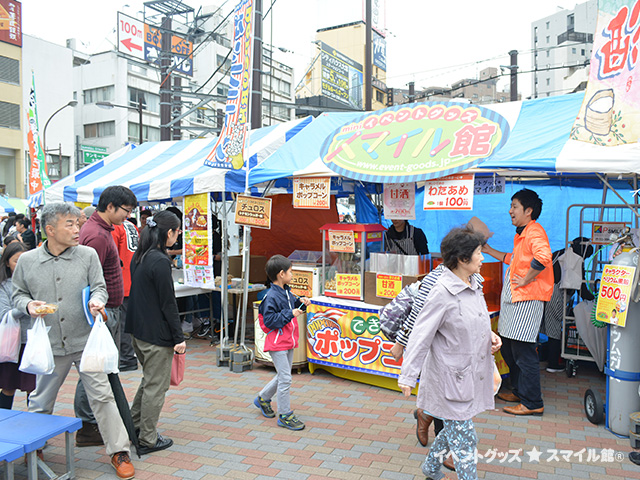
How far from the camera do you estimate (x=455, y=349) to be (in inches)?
113

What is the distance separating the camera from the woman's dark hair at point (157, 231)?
3.78 m

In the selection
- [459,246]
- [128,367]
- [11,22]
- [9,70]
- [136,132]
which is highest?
[11,22]

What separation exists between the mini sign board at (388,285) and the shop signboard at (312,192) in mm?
1066

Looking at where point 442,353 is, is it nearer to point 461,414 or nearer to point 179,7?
point 461,414

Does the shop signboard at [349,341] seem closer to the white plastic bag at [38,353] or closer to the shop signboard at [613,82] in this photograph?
the shop signboard at [613,82]

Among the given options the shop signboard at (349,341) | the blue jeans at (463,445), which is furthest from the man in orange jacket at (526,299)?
the blue jeans at (463,445)

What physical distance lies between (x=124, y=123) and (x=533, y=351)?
129 ft

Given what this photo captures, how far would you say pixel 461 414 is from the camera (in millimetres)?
2857

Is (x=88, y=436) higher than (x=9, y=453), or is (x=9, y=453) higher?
(x=9, y=453)

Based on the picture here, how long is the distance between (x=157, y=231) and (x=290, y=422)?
6.66 feet

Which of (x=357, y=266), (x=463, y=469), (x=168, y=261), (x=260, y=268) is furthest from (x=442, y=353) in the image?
(x=260, y=268)

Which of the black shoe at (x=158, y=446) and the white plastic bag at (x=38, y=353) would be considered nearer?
the white plastic bag at (x=38, y=353)

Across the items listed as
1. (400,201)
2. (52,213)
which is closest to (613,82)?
(400,201)

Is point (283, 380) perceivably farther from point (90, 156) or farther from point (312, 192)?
point (90, 156)
